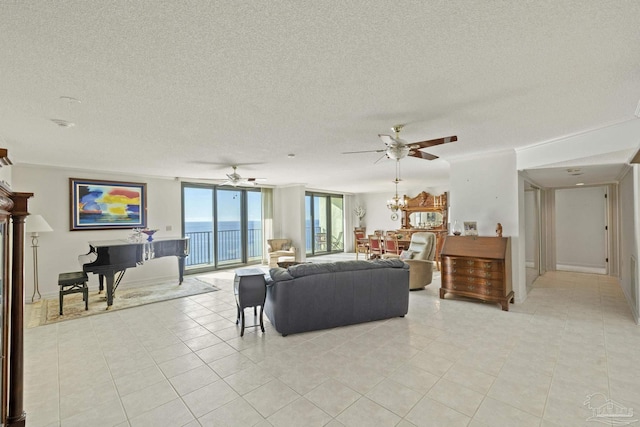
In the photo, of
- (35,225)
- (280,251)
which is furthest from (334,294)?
(35,225)

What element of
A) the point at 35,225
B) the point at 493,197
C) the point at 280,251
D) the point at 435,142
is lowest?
the point at 280,251

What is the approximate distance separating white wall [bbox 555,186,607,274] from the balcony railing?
315 inches

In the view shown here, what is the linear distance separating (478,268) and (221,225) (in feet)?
20.1

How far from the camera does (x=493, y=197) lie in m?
4.66

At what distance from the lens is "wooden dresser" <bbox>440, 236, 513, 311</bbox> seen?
14.0ft

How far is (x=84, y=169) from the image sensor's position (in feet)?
18.0

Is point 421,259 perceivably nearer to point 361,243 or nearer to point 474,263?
point 474,263

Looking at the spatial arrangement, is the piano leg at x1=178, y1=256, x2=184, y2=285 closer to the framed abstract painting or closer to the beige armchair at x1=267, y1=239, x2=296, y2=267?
the framed abstract painting

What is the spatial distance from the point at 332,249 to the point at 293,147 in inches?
285

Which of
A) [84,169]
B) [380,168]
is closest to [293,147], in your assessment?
[380,168]

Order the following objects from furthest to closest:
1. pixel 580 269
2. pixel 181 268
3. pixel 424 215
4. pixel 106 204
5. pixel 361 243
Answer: pixel 424 215 → pixel 361 243 → pixel 580 269 → pixel 181 268 → pixel 106 204

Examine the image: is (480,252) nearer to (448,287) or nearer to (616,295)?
(448,287)

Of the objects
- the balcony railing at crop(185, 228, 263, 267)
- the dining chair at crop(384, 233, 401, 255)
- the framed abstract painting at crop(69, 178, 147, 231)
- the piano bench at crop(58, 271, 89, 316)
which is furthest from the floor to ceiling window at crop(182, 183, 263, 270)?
the dining chair at crop(384, 233, 401, 255)

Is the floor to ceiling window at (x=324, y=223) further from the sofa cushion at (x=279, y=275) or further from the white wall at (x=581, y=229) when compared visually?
the white wall at (x=581, y=229)
